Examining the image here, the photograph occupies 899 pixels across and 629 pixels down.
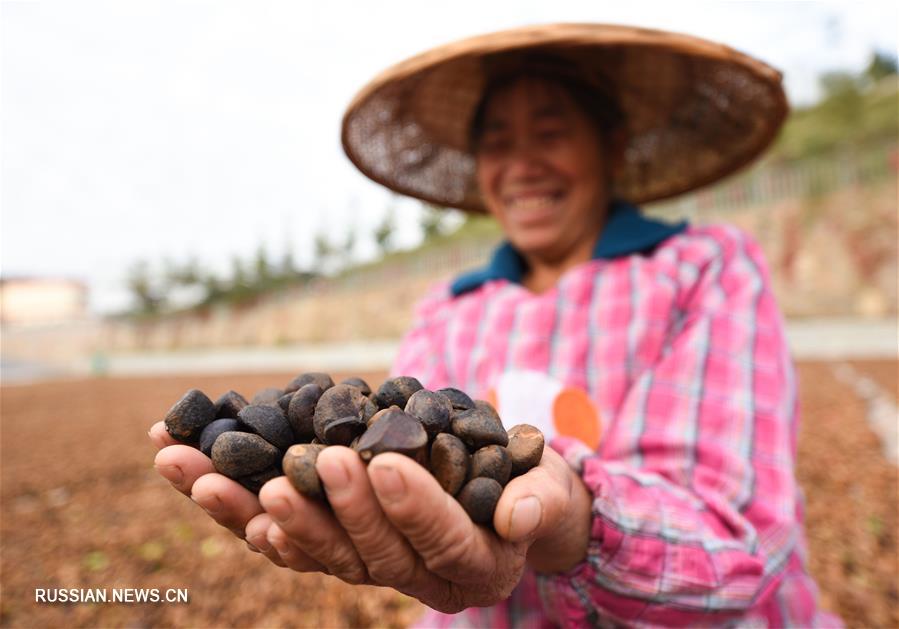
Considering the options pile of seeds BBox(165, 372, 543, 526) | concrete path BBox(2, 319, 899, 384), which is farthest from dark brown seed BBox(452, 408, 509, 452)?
concrete path BBox(2, 319, 899, 384)

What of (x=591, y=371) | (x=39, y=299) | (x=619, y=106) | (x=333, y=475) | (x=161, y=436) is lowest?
(x=39, y=299)

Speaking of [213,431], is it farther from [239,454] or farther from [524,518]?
[524,518]

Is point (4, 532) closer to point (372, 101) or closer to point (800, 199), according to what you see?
point (372, 101)

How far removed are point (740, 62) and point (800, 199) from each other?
45.1 feet

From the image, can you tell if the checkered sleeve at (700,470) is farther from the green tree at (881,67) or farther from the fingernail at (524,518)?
the green tree at (881,67)

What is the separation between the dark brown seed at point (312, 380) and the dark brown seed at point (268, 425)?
0.14 metres

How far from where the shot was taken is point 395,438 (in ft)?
2.80

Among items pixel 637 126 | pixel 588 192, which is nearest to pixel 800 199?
pixel 637 126

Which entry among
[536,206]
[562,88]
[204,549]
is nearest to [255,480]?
[536,206]

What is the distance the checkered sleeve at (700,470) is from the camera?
1198 millimetres

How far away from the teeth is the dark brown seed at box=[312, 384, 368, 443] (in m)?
1.18

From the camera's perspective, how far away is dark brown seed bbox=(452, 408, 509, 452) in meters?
0.96

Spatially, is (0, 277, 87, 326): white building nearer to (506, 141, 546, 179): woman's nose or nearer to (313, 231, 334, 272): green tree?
(313, 231, 334, 272): green tree

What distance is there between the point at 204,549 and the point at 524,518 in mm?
3518
